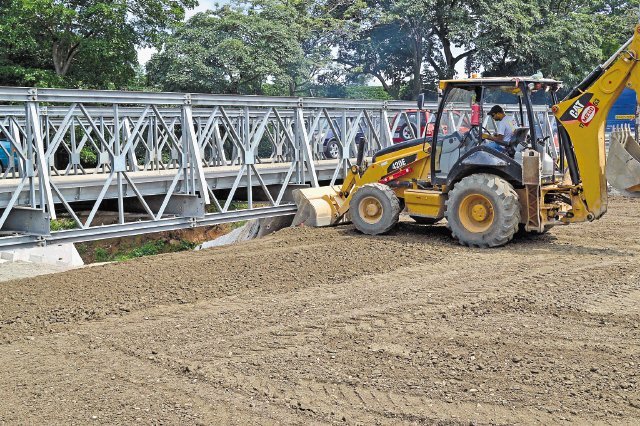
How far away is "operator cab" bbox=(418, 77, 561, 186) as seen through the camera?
33.9 ft

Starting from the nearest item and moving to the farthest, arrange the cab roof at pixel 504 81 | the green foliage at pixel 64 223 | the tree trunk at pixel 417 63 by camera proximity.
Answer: the cab roof at pixel 504 81 → the green foliage at pixel 64 223 → the tree trunk at pixel 417 63

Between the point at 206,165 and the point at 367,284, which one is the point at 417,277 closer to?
the point at 367,284

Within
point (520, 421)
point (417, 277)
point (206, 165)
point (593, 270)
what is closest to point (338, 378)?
point (520, 421)

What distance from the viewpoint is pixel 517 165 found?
33.8 feet

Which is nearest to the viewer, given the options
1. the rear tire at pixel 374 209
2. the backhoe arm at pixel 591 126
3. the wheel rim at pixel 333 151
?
the backhoe arm at pixel 591 126

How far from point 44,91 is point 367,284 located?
16.2 feet

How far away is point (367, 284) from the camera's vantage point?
28.9 feet

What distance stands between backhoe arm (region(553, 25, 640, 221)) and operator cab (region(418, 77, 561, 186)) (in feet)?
1.56

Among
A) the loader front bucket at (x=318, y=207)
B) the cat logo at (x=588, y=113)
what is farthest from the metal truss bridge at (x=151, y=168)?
the cat logo at (x=588, y=113)

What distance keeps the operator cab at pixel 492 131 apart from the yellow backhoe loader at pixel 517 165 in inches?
0.5

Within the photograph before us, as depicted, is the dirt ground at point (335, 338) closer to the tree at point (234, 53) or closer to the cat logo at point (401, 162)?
the cat logo at point (401, 162)

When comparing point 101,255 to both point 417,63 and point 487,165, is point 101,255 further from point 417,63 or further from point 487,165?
point 417,63

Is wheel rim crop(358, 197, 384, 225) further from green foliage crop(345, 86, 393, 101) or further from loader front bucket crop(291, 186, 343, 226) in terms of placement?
green foliage crop(345, 86, 393, 101)

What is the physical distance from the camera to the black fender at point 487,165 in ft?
33.9
